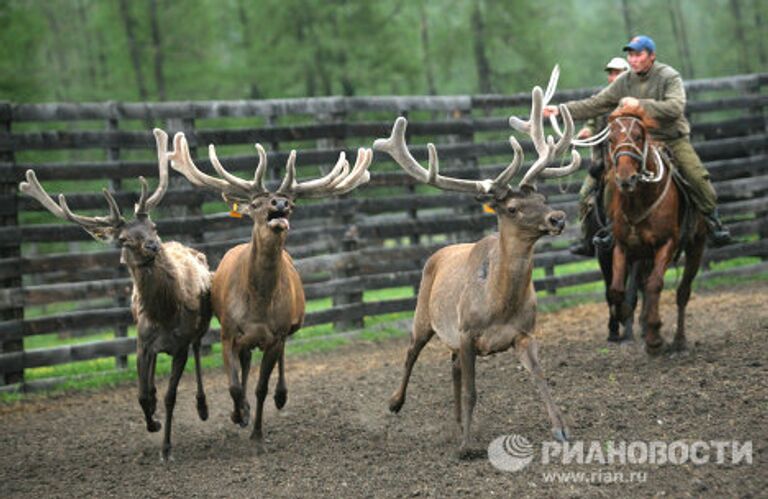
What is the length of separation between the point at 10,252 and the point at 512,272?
20.7ft

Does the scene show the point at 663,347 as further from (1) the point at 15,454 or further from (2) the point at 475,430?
(1) the point at 15,454

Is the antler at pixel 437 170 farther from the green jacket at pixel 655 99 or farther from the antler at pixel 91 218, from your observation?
the green jacket at pixel 655 99

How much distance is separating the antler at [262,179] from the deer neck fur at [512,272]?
1846 millimetres

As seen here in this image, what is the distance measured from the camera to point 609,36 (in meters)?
39.9

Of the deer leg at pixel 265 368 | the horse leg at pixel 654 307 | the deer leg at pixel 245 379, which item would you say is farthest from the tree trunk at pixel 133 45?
the deer leg at pixel 265 368

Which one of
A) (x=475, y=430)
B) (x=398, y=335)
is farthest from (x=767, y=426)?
(x=398, y=335)

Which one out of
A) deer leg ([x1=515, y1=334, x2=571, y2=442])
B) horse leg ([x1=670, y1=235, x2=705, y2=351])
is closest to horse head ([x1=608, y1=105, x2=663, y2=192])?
horse leg ([x1=670, y1=235, x2=705, y2=351])

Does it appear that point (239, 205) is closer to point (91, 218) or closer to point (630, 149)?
point (91, 218)

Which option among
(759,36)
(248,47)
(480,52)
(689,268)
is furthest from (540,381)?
(759,36)

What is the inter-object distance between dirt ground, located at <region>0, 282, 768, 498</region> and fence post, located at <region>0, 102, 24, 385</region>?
2.27ft

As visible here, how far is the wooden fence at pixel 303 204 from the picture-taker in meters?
11.2

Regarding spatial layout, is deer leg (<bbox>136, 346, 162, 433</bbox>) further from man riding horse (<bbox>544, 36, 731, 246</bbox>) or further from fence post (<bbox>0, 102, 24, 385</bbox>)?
man riding horse (<bbox>544, 36, 731, 246</bbox>)

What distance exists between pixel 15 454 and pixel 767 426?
6072 millimetres

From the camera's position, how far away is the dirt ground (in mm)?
Answer: 6453
